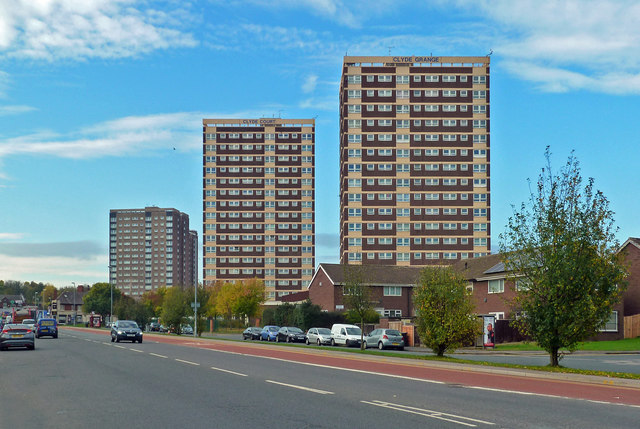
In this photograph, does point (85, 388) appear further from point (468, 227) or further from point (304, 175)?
point (304, 175)

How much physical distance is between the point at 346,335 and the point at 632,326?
21108 mm

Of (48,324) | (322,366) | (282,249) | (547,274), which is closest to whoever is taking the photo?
(547,274)

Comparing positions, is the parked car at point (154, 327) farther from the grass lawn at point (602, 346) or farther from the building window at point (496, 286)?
the grass lawn at point (602, 346)

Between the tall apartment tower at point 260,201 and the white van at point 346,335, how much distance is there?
312 feet

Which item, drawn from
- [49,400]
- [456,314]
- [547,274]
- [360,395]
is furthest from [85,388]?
[456,314]

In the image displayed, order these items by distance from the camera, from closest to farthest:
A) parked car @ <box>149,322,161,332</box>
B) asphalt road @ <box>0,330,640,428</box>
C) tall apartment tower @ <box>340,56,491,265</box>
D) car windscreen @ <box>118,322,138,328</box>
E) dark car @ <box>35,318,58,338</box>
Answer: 1. asphalt road @ <box>0,330,640,428</box>
2. car windscreen @ <box>118,322,138,328</box>
3. dark car @ <box>35,318,58,338</box>
4. parked car @ <box>149,322,161,332</box>
5. tall apartment tower @ <box>340,56,491,265</box>

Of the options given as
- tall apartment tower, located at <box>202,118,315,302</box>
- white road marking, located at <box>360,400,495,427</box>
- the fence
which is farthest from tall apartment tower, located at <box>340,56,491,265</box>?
white road marking, located at <box>360,400,495,427</box>

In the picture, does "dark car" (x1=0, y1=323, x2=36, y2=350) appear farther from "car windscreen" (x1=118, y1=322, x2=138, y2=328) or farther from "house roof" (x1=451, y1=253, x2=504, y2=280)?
"house roof" (x1=451, y1=253, x2=504, y2=280)

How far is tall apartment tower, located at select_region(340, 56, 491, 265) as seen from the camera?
118m

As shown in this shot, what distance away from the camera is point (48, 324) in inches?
2450

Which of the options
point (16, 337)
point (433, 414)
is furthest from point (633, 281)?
point (433, 414)

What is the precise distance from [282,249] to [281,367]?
12514 centimetres

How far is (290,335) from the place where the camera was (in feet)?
196

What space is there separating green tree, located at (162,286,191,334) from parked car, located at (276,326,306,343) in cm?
1698
